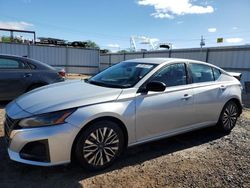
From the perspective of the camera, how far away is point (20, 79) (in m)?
7.06

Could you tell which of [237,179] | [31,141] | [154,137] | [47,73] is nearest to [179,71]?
[154,137]

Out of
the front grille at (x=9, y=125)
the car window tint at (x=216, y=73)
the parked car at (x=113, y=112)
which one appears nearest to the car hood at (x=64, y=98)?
the parked car at (x=113, y=112)

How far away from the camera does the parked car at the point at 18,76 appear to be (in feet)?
22.7

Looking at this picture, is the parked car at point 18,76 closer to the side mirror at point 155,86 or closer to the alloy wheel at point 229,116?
the side mirror at point 155,86

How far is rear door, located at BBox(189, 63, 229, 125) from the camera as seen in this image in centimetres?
460

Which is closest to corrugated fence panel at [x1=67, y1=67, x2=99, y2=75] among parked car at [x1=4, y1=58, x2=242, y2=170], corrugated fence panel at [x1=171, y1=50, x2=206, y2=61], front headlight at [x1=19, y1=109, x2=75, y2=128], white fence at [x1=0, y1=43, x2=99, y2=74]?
white fence at [x1=0, y1=43, x2=99, y2=74]

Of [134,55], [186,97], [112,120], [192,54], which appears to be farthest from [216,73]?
[134,55]

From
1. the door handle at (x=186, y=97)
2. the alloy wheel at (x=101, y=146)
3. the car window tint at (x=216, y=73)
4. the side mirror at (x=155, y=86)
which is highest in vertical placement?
the car window tint at (x=216, y=73)

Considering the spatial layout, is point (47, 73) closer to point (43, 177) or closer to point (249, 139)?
point (43, 177)

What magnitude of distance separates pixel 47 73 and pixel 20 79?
78 centimetres

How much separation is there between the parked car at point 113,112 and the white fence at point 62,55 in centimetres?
1597

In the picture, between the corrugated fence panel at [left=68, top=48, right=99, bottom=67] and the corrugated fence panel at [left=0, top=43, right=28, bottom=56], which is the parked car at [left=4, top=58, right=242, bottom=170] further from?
the corrugated fence panel at [left=68, top=48, right=99, bottom=67]

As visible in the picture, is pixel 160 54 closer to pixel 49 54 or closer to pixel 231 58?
pixel 231 58

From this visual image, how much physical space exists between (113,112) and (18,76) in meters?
4.63
